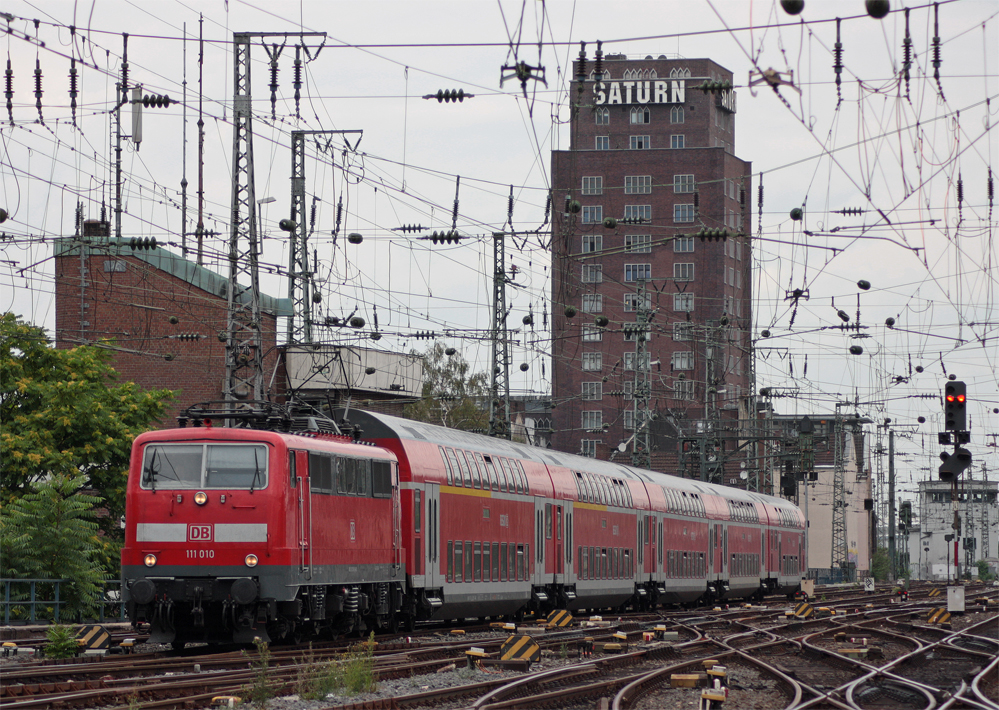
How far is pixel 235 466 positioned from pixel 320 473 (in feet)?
5.10

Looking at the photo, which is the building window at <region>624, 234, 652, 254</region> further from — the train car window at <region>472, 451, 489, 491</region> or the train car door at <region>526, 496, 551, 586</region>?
the train car door at <region>526, 496, 551, 586</region>

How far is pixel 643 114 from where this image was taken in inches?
4882

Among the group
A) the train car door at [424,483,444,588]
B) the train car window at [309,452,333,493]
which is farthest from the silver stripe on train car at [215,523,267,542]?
the train car door at [424,483,444,588]

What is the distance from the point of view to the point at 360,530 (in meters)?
23.3

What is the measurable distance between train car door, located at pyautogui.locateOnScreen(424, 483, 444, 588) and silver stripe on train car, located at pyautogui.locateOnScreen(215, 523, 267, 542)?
614 cm

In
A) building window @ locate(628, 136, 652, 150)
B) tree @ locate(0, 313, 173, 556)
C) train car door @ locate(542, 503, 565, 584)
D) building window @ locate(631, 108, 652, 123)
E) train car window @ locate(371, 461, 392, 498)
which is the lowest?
train car door @ locate(542, 503, 565, 584)

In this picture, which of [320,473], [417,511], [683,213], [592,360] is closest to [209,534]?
[320,473]

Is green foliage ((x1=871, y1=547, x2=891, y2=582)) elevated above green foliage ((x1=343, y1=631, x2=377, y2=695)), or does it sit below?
below

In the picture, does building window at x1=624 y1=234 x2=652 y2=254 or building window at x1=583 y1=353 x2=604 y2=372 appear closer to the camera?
building window at x1=624 y1=234 x2=652 y2=254

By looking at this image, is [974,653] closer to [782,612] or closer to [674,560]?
[782,612]

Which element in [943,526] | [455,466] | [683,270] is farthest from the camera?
[943,526]

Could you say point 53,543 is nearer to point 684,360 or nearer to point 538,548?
point 538,548

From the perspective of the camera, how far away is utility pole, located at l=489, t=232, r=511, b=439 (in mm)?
38000

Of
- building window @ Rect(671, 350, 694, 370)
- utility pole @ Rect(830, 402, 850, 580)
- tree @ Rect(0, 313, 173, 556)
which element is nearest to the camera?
tree @ Rect(0, 313, 173, 556)
